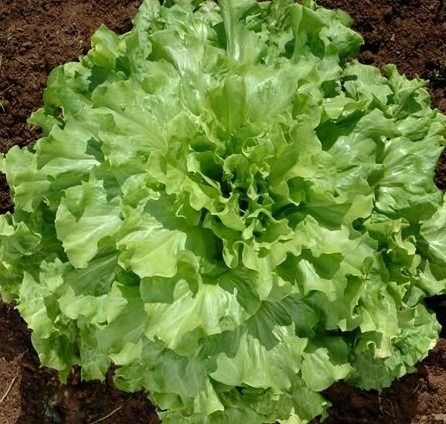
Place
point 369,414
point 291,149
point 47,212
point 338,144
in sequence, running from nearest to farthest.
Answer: point 291,149
point 338,144
point 47,212
point 369,414

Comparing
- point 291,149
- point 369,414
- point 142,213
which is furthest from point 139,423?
point 291,149

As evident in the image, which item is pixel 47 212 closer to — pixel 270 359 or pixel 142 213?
pixel 142 213

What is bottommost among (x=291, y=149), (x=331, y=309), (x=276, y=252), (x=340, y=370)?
(x=340, y=370)

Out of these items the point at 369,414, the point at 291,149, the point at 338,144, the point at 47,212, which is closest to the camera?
the point at 291,149

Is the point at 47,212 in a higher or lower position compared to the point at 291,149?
lower

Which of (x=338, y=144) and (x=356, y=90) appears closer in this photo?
(x=338, y=144)

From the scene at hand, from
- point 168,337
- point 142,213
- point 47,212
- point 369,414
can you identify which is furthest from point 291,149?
point 369,414
